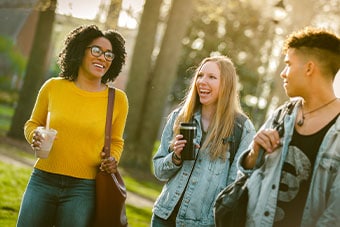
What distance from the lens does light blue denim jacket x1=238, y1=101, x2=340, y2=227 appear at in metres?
3.23

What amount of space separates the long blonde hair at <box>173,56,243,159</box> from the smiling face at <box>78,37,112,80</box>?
0.68 metres

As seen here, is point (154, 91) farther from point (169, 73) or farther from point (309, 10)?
point (309, 10)

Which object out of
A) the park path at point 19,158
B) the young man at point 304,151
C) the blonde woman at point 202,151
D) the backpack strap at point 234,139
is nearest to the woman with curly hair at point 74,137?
the blonde woman at point 202,151

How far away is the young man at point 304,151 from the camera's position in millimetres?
3287

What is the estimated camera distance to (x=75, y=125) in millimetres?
4414

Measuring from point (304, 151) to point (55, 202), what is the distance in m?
1.87

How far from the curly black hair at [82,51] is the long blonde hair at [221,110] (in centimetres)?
66

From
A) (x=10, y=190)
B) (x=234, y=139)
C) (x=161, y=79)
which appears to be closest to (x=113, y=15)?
(x=161, y=79)

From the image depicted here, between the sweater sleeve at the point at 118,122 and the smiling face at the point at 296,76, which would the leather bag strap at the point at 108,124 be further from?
the smiling face at the point at 296,76

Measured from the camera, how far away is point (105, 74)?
195 inches

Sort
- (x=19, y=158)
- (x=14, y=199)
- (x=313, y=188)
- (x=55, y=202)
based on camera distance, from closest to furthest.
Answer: (x=313, y=188) < (x=55, y=202) < (x=14, y=199) < (x=19, y=158)

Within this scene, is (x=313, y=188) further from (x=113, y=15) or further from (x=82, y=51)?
(x=113, y=15)

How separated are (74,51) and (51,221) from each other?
4.34 feet

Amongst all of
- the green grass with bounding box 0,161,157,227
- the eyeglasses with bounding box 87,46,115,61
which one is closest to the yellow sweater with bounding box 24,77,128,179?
the eyeglasses with bounding box 87,46,115,61
